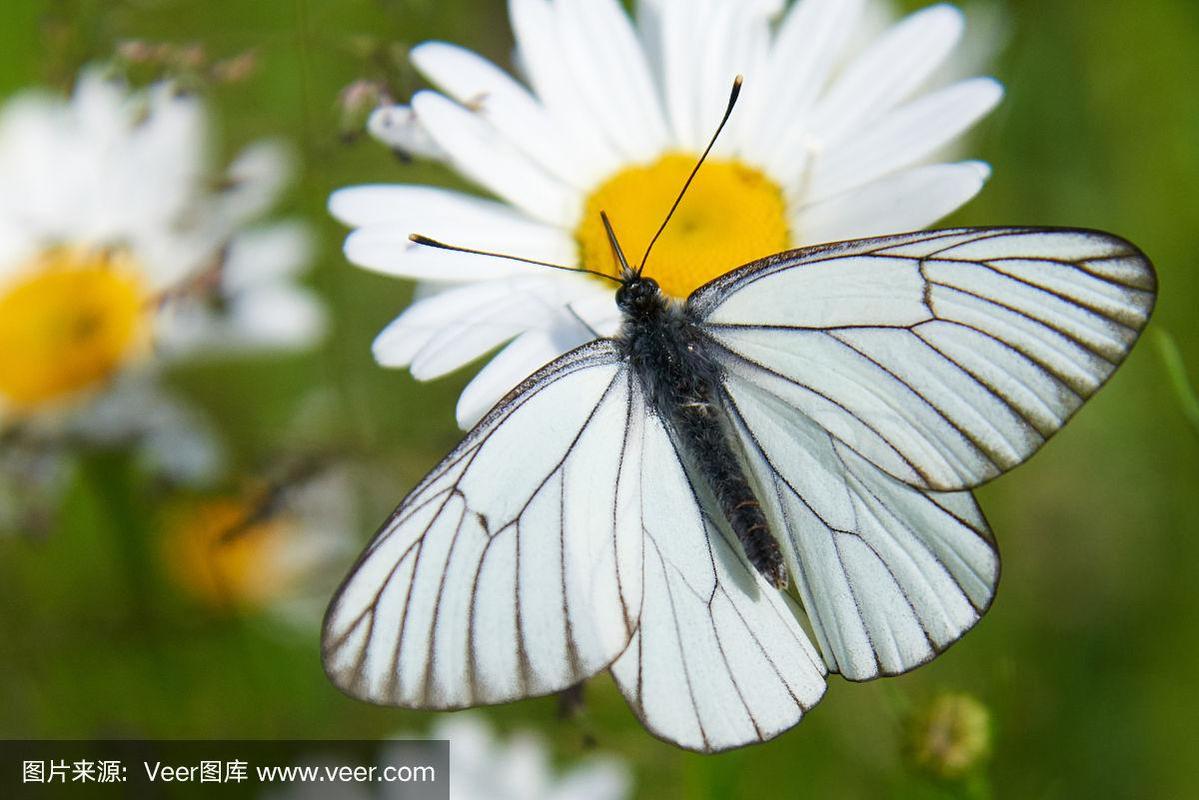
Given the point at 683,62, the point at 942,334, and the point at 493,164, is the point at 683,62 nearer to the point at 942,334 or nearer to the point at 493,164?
the point at 493,164

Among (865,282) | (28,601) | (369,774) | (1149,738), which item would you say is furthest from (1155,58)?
(28,601)

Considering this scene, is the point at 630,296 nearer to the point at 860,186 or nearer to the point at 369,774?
the point at 860,186

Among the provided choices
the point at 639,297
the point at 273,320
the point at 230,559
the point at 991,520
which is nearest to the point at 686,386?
the point at 639,297

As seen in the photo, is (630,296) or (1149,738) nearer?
(630,296)

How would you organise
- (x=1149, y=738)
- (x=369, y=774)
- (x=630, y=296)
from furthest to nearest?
(x=1149, y=738) → (x=369, y=774) → (x=630, y=296)

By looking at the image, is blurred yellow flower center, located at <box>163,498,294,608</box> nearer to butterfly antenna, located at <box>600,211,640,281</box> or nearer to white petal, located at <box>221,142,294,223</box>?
white petal, located at <box>221,142,294,223</box>

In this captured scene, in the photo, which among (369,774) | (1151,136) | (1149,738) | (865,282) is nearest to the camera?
(865,282)

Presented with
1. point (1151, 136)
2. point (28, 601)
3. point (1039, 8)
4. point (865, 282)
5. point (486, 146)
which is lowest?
point (865, 282)
